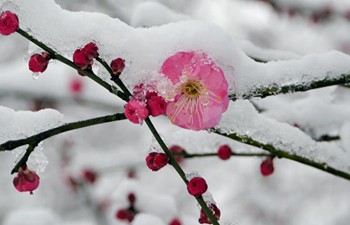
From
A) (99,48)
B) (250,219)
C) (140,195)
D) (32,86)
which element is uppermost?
(32,86)

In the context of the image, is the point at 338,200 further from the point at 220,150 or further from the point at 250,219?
the point at 220,150

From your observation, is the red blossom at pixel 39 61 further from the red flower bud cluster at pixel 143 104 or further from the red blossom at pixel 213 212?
the red blossom at pixel 213 212

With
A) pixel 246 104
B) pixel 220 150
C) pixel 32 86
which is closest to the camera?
pixel 246 104

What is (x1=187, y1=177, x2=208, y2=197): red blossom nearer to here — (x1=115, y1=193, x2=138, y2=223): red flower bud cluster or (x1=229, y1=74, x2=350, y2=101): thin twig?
(x1=229, y1=74, x2=350, y2=101): thin twig

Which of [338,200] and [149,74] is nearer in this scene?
[149,74]

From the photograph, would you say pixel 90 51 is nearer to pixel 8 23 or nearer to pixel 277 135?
pixel 8 23

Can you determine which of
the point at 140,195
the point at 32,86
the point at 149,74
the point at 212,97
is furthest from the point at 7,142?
the point at 32,86

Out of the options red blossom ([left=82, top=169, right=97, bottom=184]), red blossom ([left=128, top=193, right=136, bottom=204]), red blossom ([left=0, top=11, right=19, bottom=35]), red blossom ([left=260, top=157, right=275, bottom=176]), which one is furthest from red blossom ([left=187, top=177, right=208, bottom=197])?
red blossom ([left=82, top=169, right=97, bottom=184])

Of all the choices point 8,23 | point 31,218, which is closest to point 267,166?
point 8,23
